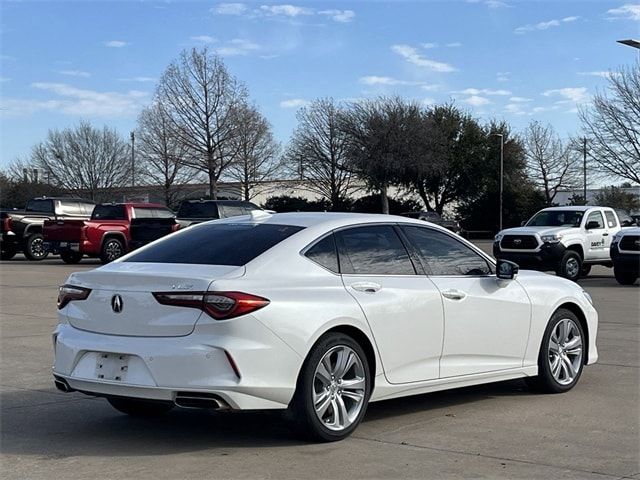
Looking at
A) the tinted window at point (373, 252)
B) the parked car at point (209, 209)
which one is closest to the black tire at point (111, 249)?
the parked car at point (209, 209)

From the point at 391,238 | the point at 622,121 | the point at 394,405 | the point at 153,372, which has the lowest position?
the point at 394,405

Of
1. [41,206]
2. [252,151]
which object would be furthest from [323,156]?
[41,206]

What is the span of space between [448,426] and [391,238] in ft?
4.95

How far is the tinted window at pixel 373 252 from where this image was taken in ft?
21.6

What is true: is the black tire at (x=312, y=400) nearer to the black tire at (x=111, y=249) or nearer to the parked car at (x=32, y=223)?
the black tire at (x=111, y=249)

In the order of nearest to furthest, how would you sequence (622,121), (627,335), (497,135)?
(627,335)
(622,121)
(497,135)

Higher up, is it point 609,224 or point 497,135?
point 497,135

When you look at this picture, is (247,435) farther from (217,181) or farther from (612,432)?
(217,181)

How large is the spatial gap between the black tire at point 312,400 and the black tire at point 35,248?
24.1m

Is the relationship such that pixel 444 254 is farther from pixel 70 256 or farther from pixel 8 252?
pixel 8 252

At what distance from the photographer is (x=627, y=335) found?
11.9 m

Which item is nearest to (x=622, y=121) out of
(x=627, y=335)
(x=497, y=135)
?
(x=497, y=135)

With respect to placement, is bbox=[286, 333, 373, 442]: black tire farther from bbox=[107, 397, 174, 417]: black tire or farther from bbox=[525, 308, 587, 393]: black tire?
bbox=[525, 308, 587, 393]: black tire

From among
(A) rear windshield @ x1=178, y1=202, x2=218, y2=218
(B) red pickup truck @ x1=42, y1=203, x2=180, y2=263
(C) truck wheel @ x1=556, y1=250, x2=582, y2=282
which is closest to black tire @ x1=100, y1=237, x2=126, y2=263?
(B) red pickup truck @ x1=42, y1=203, x2=180, y2=263
